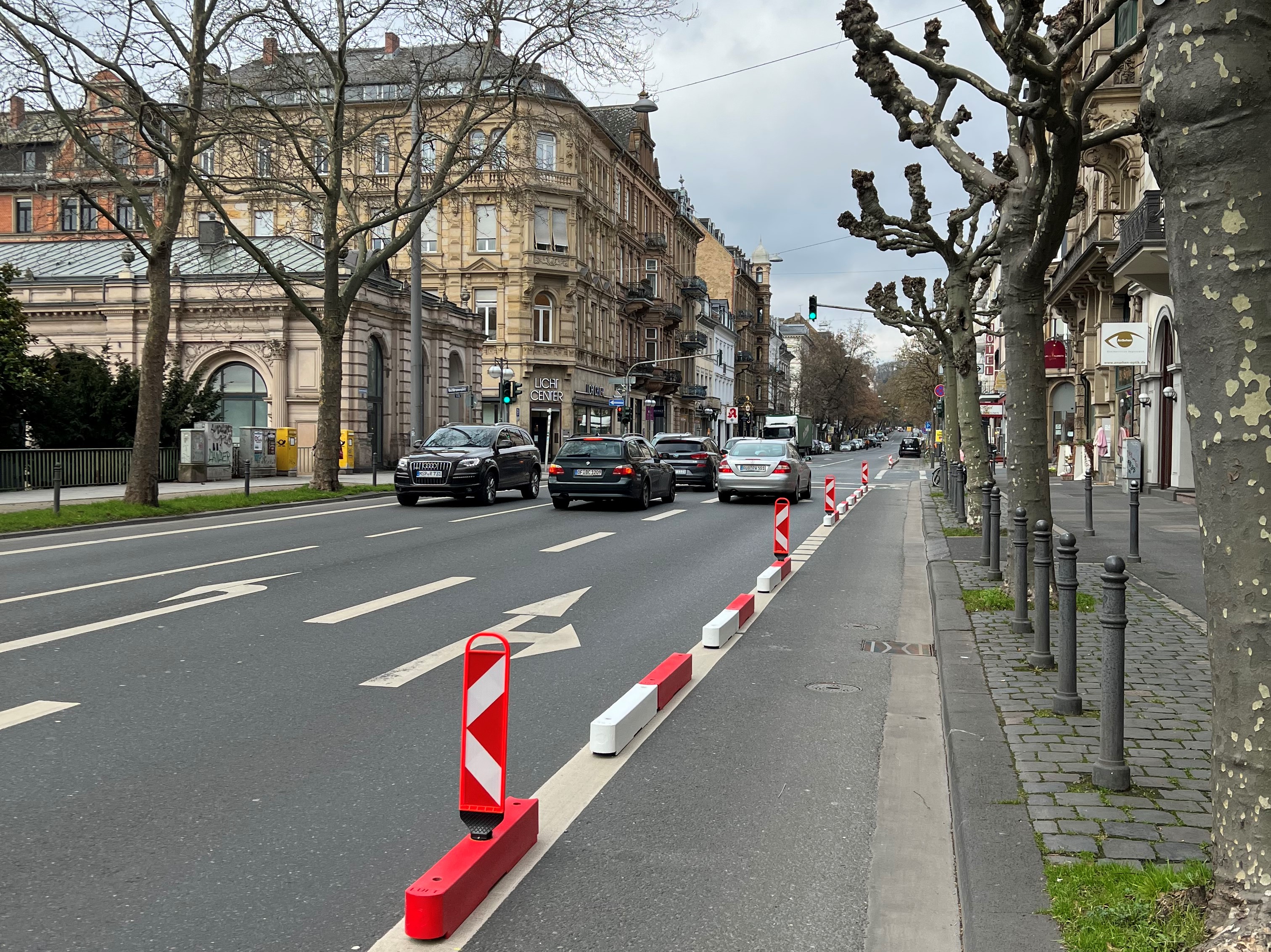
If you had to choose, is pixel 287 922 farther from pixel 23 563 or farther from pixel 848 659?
pixel 23 563

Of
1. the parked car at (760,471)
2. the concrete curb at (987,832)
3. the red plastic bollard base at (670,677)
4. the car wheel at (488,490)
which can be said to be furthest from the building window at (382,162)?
the concrete curb at (987,832)

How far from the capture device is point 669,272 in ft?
264

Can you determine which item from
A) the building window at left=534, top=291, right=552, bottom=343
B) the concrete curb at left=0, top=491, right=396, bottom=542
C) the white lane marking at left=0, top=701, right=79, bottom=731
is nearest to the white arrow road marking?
the white lane marking at left=0, top=701, right=79, bottom=731

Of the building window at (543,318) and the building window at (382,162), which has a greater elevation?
the building window at (382,162)

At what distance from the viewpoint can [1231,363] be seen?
128 inches

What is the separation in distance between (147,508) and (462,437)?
6.75 m

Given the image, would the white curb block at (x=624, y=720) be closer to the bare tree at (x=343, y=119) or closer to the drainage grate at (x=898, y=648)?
the drainage grate at (x=898, y=648)

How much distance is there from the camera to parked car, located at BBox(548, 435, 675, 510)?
888 inches

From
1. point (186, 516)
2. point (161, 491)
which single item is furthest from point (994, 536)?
point (161, 491)

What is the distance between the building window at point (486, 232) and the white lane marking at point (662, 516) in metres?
35.6

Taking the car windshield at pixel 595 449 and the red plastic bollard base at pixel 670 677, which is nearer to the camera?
the red plastic bollard base at pixel 670 677

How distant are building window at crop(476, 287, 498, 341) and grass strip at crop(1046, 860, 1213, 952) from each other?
53.7 meters

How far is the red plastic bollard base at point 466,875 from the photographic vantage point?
11.5ft

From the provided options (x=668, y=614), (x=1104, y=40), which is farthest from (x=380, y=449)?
(x=668, y=614)
